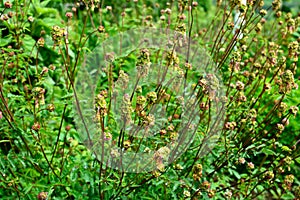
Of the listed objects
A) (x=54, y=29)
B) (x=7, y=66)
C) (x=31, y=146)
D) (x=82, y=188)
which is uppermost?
(x=54, y=29)

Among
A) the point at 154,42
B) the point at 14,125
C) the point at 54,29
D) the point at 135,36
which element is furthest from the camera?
the point at 135,36

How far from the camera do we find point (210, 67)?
2730 millimetres

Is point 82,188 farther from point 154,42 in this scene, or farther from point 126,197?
point 154,42

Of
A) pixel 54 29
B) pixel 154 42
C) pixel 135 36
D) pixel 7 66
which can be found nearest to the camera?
pixel 54 29

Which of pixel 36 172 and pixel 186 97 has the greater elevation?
pixel 186 97

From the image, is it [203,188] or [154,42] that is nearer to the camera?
[203,188]

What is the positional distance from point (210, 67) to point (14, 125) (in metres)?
1.31

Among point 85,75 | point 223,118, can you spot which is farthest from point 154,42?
point 223,118

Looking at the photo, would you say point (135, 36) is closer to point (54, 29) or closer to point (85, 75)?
point (85, 75)

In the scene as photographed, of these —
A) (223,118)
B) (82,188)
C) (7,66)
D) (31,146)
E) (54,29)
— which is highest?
(54,29)

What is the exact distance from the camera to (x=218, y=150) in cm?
258

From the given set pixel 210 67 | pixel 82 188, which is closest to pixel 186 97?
pixel 210 67

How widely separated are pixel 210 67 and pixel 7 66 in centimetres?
136

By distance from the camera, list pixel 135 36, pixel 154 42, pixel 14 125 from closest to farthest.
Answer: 1. pixel 14 125
2. pixel 154 42
3. pixel 135 36
